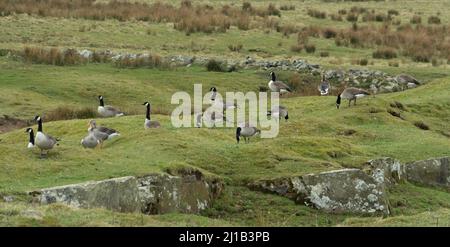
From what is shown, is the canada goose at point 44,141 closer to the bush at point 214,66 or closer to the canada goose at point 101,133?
the canada goose at point 101,133

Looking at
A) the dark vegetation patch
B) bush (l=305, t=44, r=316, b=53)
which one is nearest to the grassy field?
the dark vegetation patch

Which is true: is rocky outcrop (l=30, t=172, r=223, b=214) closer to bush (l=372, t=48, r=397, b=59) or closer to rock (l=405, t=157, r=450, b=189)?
rock (l=405, t=157, r=450, b=189)

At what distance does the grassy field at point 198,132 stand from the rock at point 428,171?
1.58 feet

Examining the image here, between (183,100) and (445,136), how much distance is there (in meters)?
10.4

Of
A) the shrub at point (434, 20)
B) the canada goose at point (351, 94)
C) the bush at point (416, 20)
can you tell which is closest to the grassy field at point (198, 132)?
the canada goose at point (351, 94)

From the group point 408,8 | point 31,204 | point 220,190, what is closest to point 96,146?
point 220,190

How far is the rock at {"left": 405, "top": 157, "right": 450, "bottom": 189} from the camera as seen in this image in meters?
21.0

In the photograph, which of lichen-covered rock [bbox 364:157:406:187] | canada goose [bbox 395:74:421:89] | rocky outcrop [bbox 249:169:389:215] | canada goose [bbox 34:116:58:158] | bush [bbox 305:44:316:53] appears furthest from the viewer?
bush [bbox 305:44:316:53]

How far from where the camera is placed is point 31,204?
13695 mm

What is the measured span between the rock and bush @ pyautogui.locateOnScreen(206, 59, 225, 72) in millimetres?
16764

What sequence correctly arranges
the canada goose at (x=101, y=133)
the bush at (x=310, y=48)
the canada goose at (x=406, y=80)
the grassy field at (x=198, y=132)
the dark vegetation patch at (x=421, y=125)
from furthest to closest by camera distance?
the bush at (x=310, y=48) < the canada goose at (x=406, y=80) < the dark vegetation patch at (x=421, y=125) < the canada goose at (x=101, y=133) < the grassy field at (x=198, y=132)

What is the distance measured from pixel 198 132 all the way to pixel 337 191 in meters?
5.26

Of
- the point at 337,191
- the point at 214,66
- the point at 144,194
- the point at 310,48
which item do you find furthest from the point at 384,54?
the point at 144,194

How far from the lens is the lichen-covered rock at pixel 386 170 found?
62.5 feet
